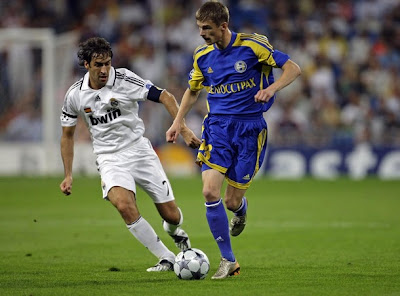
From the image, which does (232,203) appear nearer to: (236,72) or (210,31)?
(236,72)

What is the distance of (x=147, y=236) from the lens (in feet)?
26.6

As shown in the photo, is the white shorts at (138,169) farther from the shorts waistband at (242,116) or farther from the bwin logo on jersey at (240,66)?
the bwin logo on jersey at (240,66)

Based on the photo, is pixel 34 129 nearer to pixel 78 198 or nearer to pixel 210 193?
pixel 78 198

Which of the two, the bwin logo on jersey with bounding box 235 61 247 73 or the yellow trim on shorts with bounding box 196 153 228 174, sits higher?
the bwin logo on jersey with bounding box 235 61 247 73

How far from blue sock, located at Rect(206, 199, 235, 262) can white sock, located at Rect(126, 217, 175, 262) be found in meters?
0.66

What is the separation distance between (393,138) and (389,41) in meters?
4.69

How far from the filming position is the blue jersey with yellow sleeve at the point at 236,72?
8.00 metres

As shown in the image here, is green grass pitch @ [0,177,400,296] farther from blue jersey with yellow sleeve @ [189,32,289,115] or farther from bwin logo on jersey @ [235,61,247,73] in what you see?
bwin logo on jersey @ [235,61,247,73]

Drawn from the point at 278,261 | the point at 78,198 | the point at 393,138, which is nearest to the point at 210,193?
the point at 278,261

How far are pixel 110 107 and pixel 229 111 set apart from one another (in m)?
1.18

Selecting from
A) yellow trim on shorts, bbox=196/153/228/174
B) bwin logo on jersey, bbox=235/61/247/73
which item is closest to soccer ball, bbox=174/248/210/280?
yellow trim on shorts, bbox=196/153/228/174

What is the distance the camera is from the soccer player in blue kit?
7.81m

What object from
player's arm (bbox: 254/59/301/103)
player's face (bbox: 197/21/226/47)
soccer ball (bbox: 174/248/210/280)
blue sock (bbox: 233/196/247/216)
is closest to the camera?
player's arm (bbox: 254/59/301/103)

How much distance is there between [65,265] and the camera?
8852 millimetres
